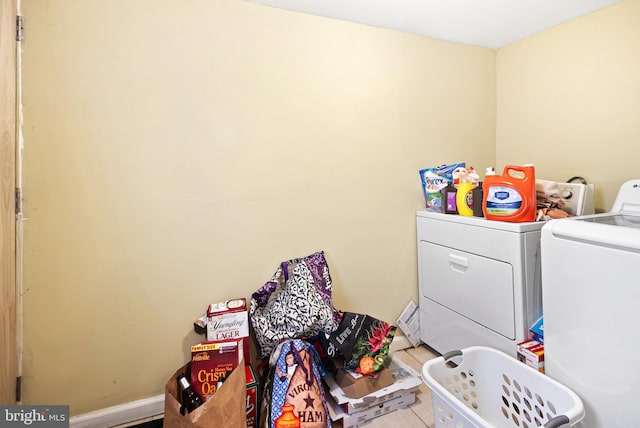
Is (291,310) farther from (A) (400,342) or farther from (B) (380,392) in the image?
(A) (400,342)

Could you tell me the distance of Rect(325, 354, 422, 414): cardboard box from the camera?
4.80 ft

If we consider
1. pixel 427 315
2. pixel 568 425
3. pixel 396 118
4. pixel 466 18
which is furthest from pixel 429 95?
pixel 568 425

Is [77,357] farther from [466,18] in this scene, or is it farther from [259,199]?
[466,18]

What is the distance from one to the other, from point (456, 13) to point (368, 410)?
2.11m

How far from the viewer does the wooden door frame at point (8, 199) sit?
4.00 feet

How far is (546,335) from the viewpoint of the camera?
125 cm

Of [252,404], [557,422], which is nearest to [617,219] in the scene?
[557,422]

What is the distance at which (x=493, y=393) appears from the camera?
1.41 meters

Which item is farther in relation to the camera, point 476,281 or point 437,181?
point 437,181

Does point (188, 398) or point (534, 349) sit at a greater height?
point (534, 349)

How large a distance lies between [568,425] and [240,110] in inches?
70.9

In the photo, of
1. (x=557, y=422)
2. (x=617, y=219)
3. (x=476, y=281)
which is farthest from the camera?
(x=476, y=281)

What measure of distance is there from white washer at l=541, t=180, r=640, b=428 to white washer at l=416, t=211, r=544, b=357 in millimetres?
202

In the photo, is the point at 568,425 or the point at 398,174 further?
the point at 398,174
